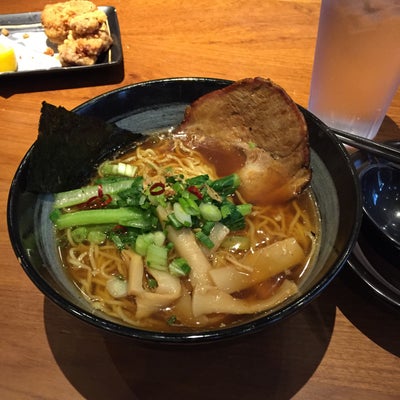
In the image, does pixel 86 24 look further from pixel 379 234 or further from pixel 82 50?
pixel 379 234

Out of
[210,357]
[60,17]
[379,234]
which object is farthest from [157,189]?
[60,17]

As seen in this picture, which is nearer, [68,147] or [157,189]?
[157,189]

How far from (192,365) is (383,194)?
979 mm

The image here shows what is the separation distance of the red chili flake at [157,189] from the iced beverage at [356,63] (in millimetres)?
869

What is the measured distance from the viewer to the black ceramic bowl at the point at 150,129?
3.40 feet

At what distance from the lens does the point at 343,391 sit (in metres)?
1.27

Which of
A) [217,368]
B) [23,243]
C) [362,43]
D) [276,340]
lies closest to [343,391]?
[276,340]

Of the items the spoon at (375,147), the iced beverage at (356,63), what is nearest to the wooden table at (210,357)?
the spoon at (375,147)

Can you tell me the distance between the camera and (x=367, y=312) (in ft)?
4.73

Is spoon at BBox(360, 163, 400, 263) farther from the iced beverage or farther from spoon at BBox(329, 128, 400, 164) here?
the iced beverage

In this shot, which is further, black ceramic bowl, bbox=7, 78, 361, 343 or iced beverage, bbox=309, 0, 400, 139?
iced beverage, bbox=309, 0, 400, 139

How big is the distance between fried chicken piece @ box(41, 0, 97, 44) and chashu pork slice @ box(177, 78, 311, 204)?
117 cm

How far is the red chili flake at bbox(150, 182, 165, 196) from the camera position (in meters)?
1.48

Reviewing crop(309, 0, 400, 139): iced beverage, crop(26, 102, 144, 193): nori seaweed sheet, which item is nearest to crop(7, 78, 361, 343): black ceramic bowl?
crop(26, 102, 144, 193): nori seaweed sheet
